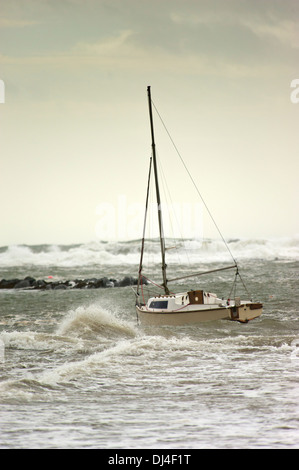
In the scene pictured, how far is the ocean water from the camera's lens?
7.84 meters

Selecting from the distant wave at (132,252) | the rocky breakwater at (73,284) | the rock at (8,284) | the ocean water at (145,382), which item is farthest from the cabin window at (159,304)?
the distant wave at (132,252)

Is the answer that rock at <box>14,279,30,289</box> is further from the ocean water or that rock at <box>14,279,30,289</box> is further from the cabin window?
the cabin window

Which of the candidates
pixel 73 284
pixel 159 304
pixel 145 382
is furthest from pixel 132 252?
pixel 145 382

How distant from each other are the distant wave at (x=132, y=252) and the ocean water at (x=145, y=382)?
3902cm

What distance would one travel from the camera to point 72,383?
442 inches

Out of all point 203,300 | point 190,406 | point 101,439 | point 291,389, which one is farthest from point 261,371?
point 203,300

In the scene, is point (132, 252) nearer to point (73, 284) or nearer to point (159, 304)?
point (73, 284)

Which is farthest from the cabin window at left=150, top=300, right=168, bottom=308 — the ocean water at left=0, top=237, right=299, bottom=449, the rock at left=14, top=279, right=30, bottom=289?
the rock at left=14, top=279, right=30, bottom=289

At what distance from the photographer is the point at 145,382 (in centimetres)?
1111

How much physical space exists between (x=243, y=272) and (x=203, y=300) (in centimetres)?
2721

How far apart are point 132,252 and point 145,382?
6011cm

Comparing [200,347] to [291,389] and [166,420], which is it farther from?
[166,420]

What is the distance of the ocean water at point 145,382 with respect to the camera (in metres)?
7.84
